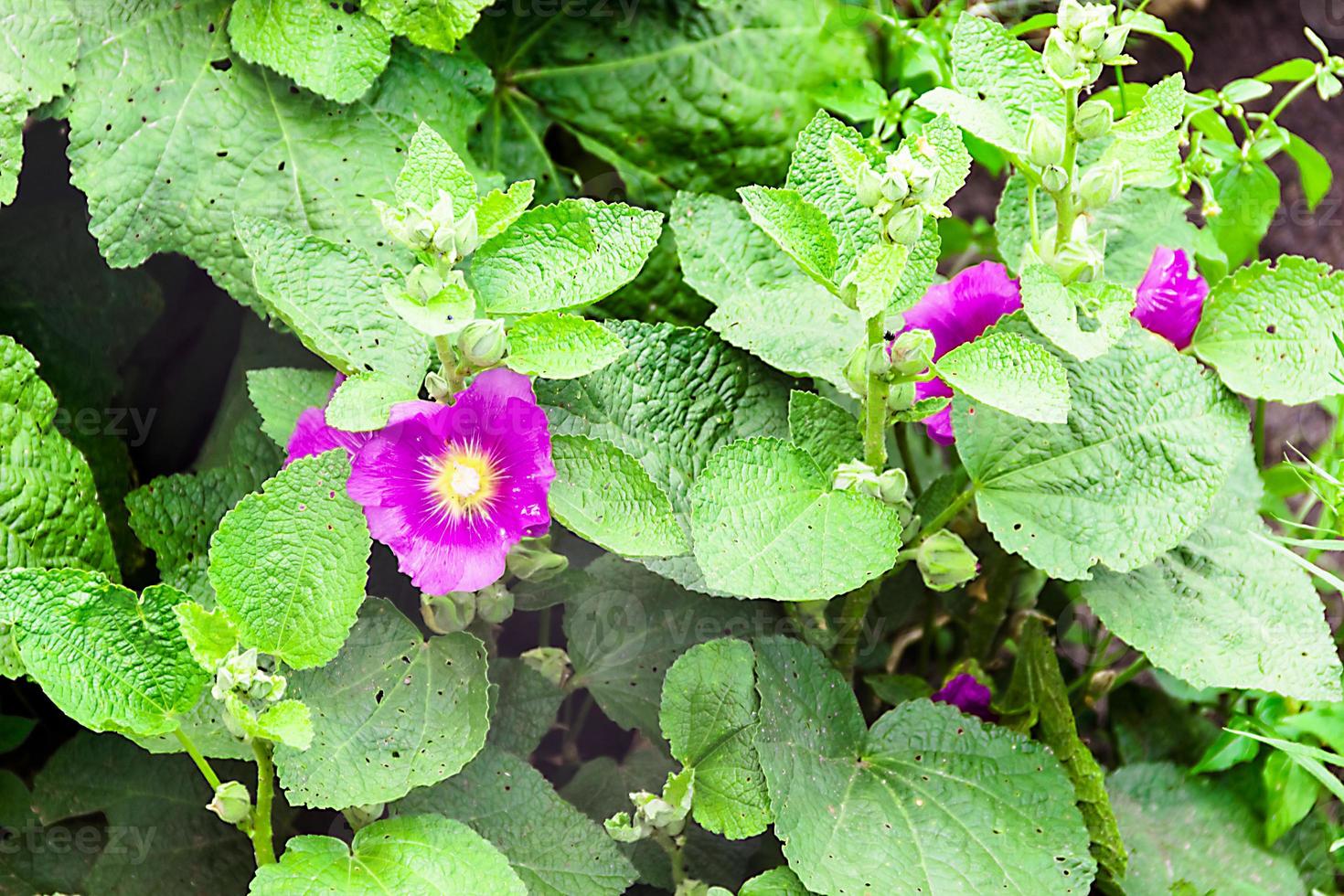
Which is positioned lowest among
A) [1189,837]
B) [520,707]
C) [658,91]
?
[1189,837]

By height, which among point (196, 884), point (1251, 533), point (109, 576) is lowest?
point (196, 884)

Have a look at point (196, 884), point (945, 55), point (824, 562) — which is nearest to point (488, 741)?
point (196, 884)

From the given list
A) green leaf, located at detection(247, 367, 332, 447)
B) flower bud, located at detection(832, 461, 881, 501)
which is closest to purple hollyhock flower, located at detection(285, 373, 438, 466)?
green leaf, located at detection(247, 367, 332, 447)

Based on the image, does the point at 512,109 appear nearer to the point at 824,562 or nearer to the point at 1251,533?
the point at 824,562

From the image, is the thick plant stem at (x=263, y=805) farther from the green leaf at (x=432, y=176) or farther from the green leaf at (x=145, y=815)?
the green leaf at (x=432, y=176)

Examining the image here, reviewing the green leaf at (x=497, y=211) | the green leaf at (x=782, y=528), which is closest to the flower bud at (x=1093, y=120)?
the green leaf at (x=782, y=528)

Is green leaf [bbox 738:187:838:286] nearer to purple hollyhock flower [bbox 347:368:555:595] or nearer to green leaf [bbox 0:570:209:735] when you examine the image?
purple hollyhock flower [bbox 347:368:555:595]

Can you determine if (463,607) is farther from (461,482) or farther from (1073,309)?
(1073,309)

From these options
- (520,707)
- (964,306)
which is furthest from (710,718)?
(964,306)
